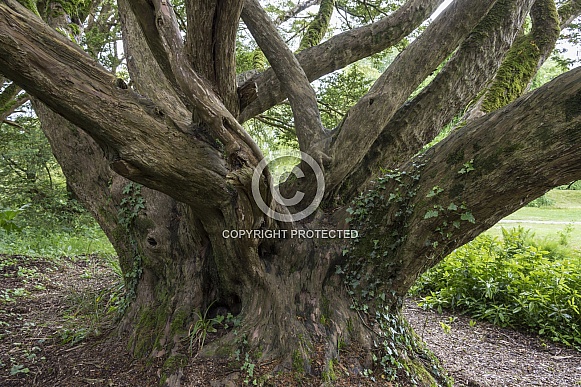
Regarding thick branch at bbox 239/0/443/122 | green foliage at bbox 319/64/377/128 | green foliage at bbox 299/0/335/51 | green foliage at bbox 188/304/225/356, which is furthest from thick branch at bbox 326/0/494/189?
green foliage at bbox 319/64/377/128

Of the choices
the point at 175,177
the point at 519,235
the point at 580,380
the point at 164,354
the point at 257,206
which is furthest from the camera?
the point at 519,235

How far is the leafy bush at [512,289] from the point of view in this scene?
4.68m

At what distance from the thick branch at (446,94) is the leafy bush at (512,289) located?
264cm

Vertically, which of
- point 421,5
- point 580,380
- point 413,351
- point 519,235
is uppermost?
point 421,5

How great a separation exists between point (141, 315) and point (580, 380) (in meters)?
3.90

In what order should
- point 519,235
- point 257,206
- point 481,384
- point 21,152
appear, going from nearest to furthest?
point 257,206
point 481,384
point 519,235
point 21,152

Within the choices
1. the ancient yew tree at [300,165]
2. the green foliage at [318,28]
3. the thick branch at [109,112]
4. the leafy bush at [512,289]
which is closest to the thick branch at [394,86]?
the ancient yew tree at [300,165]

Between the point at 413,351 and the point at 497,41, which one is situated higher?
the point at 497,41

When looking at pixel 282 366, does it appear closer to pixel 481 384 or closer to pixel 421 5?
pixel 481 384

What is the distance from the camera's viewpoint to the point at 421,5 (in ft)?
13.2

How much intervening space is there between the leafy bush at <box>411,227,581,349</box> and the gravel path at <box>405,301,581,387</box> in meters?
0.20

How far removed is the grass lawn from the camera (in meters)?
8.54

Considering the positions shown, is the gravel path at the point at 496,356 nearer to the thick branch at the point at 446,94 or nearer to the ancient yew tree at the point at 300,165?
the ancient yew tree at the point at 300,165

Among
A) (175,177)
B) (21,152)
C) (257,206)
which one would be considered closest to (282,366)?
(257,206)
